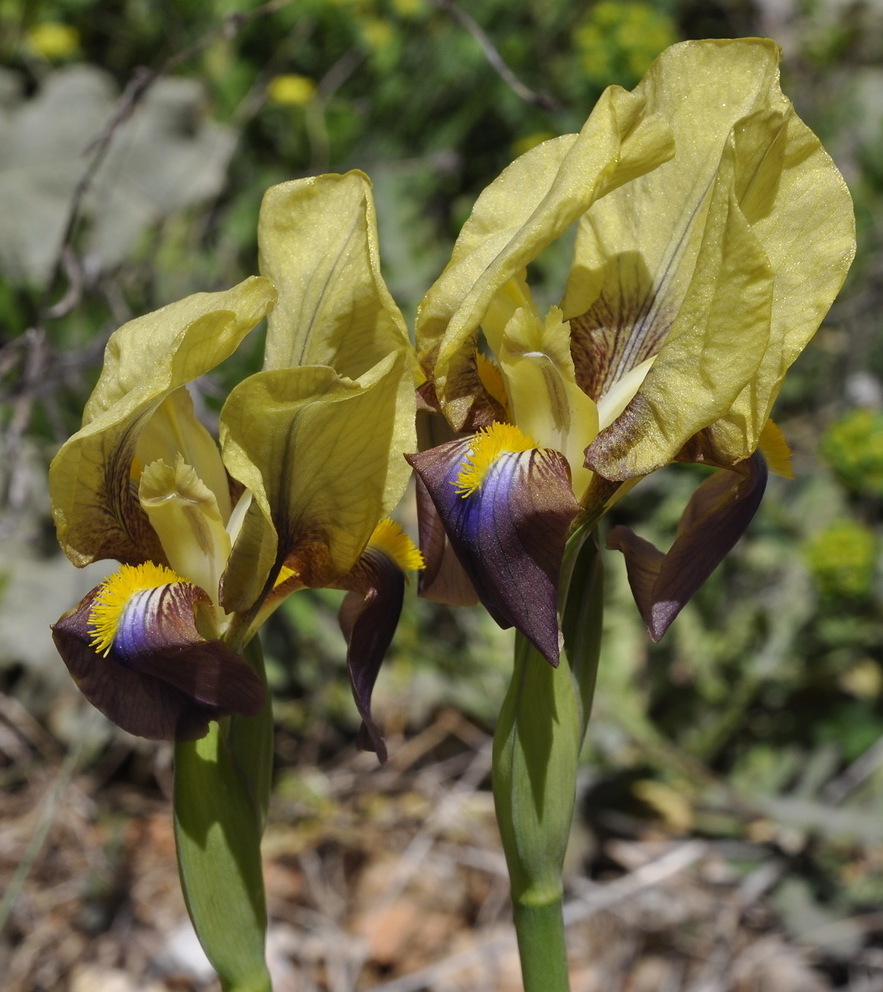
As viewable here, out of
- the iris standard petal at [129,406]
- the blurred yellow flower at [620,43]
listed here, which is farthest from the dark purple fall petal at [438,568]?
the blurred yellow flower at [620,43]

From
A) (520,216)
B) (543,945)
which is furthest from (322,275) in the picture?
(543,945)

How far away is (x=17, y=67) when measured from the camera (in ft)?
11.2

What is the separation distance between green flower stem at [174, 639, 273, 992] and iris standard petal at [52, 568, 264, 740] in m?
0.06

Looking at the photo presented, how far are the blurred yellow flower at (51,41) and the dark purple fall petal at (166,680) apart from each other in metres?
2.85

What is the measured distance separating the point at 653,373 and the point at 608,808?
6.14 ft

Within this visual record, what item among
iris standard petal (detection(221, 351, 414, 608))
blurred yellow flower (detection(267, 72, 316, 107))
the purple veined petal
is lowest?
blurred yellow flower (detection(267, 72, 316, 107))

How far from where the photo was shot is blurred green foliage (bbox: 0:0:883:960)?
2.42m

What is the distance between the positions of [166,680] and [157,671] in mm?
10

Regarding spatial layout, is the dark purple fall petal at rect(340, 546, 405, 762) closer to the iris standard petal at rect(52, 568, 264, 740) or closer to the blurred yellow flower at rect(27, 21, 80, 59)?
the iris standard petal at rect(52, 568, 264, 740)

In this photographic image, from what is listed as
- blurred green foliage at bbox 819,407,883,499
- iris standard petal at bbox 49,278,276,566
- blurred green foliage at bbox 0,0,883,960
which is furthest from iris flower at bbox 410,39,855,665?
blurred green foliage at bbox 819,407,883,499

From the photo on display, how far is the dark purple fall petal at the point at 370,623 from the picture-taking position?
0.88 m

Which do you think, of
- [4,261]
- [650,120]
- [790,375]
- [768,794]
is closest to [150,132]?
[4,261]

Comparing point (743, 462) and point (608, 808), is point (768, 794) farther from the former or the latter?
point (743, 462)

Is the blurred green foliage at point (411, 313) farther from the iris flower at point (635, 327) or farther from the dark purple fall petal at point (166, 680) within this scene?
the dark purple fall petal at point (166, 680)
